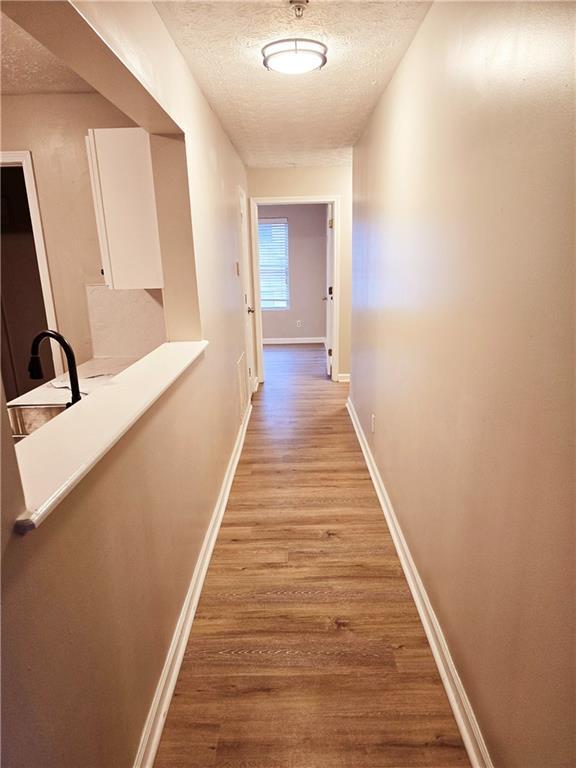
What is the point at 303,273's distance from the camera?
24.8 feet

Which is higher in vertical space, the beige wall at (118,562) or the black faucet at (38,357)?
the black faucet at (38,357)

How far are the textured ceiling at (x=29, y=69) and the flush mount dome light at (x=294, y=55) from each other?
3.22 ft

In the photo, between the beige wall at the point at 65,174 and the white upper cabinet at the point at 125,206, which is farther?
the beige wall at the point at 65,174

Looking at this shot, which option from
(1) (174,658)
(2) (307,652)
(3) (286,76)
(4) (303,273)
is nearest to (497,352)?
(2) (307,652)

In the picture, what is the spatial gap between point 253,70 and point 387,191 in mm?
918

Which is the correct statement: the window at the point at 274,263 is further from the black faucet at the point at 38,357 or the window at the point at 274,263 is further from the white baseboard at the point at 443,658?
the black faucet at the point at 38,357

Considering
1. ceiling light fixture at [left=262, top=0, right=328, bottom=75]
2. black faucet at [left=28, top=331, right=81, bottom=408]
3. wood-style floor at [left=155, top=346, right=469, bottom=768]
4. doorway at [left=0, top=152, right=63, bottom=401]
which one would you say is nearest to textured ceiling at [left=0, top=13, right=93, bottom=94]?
ceiling light fixture at [left=262, top=0, right=328, bottom=75]

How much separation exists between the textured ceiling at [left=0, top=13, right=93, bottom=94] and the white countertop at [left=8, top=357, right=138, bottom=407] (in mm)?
1440

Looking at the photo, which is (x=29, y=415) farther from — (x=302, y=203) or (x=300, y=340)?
(x=300, y=340)

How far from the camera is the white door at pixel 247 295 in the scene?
14.3 feet

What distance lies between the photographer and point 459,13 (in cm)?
139

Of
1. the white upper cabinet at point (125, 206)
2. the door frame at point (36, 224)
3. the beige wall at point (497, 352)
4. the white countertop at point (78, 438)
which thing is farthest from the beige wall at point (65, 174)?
the beige wall at point (497, 352)

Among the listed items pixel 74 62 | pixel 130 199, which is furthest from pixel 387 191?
pixel 74 62

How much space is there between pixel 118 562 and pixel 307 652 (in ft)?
3.20
